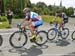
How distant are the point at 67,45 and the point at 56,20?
1.89m

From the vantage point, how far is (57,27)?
13.3 metres

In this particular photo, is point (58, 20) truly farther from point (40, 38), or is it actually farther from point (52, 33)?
point (40, 38)

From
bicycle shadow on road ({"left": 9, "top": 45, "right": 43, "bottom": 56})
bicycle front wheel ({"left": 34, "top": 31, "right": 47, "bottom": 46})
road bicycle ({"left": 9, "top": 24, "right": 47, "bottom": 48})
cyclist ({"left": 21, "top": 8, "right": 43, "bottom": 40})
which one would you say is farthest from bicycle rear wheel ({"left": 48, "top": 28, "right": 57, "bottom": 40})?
bicycle shadow on road ({"left": 9, "top": 45, "right": 43, "bottom": 56})

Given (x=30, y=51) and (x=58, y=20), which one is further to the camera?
(x=58, y=20)

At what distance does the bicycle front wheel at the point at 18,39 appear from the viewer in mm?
10672

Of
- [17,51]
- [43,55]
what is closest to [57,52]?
[43,55]

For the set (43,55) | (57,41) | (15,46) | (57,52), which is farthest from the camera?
(57,41)

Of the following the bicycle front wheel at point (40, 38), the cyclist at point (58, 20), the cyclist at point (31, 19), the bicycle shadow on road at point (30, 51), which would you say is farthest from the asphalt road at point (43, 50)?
the cyclist at point (58, 20)

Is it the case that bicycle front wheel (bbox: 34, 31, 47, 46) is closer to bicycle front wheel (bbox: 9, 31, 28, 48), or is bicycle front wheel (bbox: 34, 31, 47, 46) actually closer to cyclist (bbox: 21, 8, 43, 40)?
cyclist (bbox: 21, 8, 43, 40)

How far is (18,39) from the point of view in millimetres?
10805

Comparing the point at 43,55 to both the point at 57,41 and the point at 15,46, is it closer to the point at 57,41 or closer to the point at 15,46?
the point at 15,46

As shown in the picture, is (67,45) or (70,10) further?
(70,10)

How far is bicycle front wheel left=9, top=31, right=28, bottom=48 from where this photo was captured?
1067 cm

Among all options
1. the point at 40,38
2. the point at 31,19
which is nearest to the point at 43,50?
the point at 40,38
